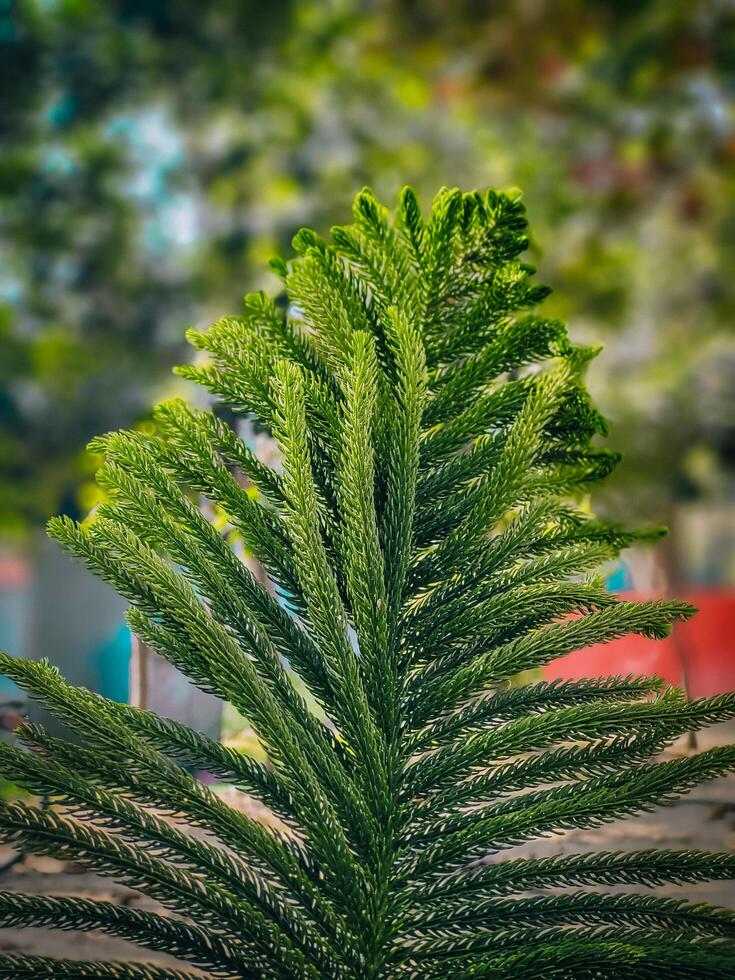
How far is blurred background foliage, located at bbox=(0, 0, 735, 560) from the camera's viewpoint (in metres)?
1.54

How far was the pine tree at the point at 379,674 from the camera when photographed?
0.30 meters

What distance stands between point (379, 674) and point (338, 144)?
1585 mm

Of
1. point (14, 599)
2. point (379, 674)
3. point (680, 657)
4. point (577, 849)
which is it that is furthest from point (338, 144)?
point (379, 674)

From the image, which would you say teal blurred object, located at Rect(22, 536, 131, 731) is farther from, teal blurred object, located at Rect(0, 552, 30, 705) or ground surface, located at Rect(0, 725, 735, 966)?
Answer: ground surface, located at Rect(0, 725, 735, 966)

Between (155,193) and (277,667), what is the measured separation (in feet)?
4.93

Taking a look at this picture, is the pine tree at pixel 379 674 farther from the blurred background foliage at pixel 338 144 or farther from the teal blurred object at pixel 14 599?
the blurred background foliage at pixel 338 144

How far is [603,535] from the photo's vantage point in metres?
0.36

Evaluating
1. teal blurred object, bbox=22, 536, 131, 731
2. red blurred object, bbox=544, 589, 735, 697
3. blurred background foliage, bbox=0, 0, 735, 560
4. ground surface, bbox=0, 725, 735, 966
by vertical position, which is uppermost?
blurred background foliage, bbox=0, 0, 735, 560

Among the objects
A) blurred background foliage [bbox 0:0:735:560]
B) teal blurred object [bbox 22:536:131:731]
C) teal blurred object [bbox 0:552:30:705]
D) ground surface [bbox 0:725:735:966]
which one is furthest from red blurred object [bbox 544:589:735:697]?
blurred background foliage [bbox 0:0:735:560]

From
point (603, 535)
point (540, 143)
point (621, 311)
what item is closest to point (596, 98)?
point (540, 143)

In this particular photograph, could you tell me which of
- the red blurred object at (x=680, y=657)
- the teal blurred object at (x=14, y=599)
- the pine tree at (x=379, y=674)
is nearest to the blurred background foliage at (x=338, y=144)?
the teal blurred object at (x=14, y=599)

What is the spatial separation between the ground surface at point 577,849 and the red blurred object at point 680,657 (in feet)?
0.18

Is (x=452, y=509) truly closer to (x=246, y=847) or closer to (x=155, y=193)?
(x=246, y=847)

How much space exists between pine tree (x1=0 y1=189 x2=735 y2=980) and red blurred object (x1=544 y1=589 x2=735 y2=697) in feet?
1.22
